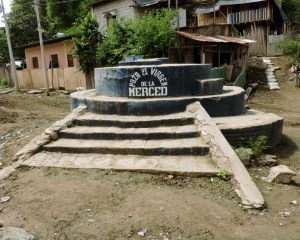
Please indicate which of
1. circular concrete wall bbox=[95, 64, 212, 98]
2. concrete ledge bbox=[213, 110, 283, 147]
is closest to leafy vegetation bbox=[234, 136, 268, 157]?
concrete ledge bbox=[213, 110, 283, 147]

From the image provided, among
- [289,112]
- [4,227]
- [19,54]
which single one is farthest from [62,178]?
[19,54]

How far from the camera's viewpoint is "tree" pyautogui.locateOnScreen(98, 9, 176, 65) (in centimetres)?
1421

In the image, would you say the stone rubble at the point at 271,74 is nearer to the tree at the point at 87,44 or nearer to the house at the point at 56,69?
the tree at the point at 87,44

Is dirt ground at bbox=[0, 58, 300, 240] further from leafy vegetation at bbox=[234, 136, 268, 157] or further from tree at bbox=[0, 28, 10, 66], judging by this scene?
tree at bbox=[0, 28, 10, 66]

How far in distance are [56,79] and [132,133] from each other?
42.4 feet

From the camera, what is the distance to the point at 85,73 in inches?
647

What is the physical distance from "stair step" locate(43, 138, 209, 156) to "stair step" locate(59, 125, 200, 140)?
5.1 inches

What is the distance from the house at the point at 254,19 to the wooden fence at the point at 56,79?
1120 cm

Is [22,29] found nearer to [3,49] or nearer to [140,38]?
[3,49]

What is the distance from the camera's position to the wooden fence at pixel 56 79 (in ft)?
55.4

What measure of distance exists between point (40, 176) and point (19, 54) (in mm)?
24198

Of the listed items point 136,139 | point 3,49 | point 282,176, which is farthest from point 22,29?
point 282,176

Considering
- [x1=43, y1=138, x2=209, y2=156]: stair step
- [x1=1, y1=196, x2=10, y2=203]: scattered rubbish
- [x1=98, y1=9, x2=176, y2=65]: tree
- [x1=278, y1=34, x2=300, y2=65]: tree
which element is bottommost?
[x1=1, y1=196, x2=10, y2=203]: scattered rubbish

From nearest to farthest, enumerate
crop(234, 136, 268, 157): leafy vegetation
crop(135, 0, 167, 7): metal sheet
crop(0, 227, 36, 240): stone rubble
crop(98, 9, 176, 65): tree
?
crop(0, 227, 36, 240): stone rubble → crop(234, 136, 268, 157): leafy vegetation → crop(98, 9, 176, 65): tree → crop(135, 0, 167, 7): metal sheet
